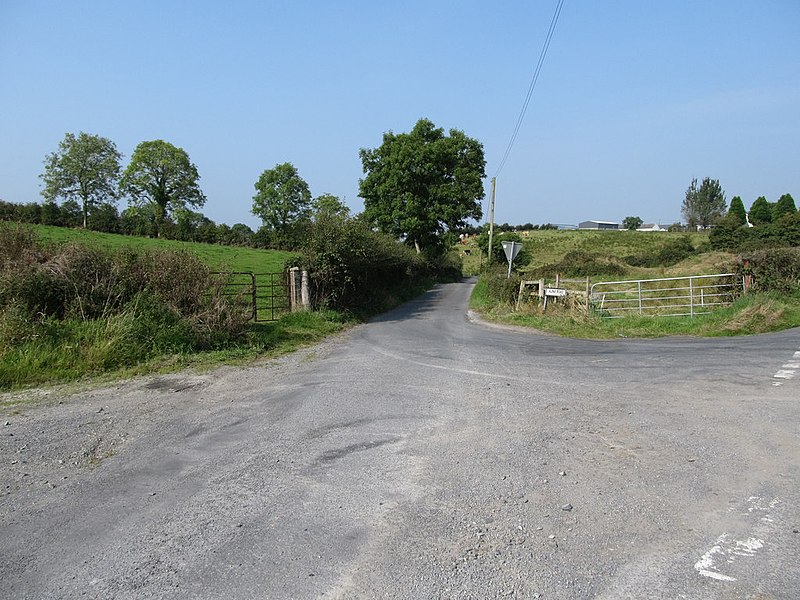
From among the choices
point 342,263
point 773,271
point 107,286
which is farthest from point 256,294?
point 773,271

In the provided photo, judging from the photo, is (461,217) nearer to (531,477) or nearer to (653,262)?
(653,262)

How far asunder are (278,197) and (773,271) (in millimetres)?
62561

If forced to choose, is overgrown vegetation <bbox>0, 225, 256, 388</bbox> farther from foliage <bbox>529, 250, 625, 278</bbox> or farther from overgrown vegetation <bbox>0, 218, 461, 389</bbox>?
foliage <bbox>529, 250, 625, 278</bbox>

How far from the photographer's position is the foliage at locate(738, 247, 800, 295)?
63.7 feet

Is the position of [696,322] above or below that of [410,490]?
above

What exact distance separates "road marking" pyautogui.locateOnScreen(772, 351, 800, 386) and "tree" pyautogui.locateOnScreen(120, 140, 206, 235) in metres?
59.6

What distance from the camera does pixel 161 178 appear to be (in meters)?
62.2

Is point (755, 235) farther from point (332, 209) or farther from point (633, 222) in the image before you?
point (633, 222)

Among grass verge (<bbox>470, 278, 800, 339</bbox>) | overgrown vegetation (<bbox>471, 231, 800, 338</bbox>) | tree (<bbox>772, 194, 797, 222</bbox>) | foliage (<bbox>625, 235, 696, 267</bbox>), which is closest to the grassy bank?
grass verge (<bbox>470, 278, 800, 339</bbox>)

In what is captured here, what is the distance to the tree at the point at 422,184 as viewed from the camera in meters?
48.1

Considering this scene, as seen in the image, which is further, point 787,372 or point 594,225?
point 594,225

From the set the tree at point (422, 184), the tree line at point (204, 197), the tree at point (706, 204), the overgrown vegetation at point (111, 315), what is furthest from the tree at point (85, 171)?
the tree at point (706, 204)

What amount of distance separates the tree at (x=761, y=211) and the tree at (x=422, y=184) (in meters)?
49.9

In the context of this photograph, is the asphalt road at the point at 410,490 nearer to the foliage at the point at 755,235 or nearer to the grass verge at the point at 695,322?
the grass verge at the point at 695,322
